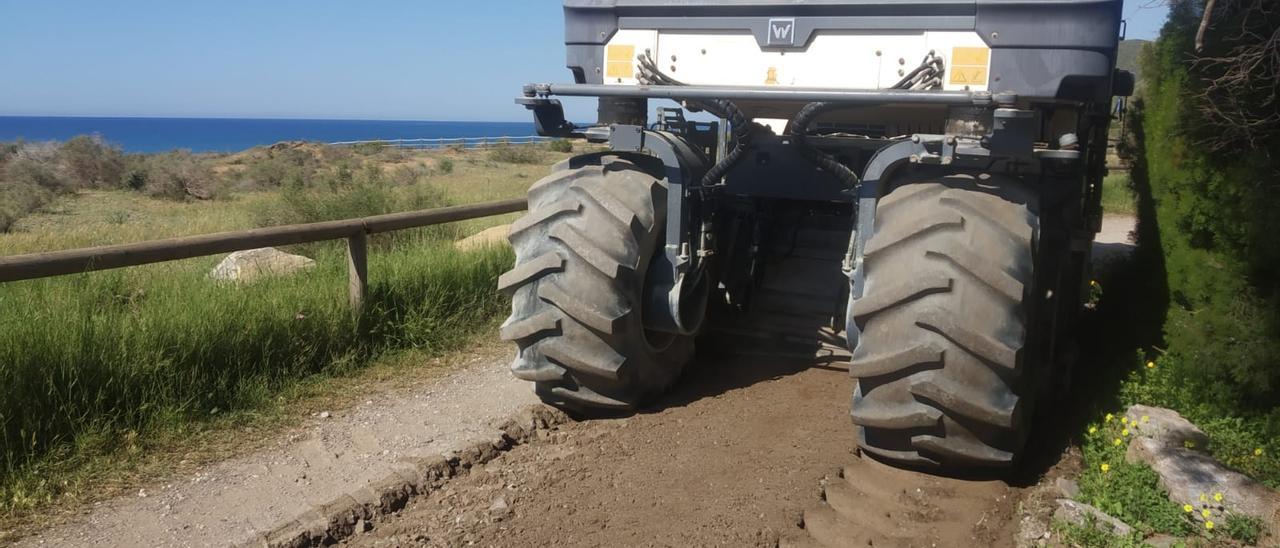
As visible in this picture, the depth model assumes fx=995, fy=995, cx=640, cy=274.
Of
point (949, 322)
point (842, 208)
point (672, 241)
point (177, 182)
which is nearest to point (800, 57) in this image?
point (672, 241)

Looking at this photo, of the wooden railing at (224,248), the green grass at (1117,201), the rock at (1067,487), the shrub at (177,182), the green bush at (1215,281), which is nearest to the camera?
the rock at (1067,487)

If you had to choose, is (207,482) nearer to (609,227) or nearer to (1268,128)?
(609,227)

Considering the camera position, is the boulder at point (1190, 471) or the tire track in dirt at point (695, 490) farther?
the boulder at point (1190, 471)

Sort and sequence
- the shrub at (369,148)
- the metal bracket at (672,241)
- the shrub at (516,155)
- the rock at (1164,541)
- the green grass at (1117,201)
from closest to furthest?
the rock at (1164,541), the metal bracket at (672,241), the green grass at (1117,201), the shrub at (516,155), the shrub at (369,148)

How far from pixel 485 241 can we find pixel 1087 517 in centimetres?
656

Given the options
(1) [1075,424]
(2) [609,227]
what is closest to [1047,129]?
(1) [1075,424]

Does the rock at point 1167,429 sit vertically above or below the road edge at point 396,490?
above

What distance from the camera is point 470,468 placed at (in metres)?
4.78

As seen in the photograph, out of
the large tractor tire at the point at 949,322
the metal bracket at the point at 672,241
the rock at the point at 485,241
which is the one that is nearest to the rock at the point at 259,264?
the rock at the point at 485,241

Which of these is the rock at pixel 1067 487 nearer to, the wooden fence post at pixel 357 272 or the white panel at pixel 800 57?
the white panel at pixel 800 57

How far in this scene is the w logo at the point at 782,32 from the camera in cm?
492

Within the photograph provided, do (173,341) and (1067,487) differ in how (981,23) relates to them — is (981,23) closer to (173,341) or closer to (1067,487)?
(1067,487)

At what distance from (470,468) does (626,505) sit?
94 centimetres

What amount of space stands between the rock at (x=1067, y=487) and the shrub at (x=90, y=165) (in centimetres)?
2573
